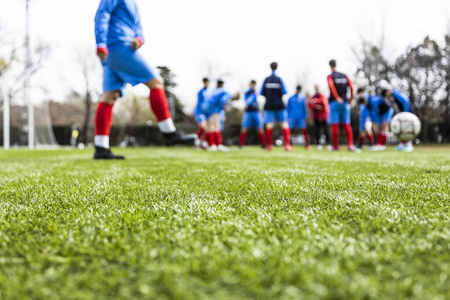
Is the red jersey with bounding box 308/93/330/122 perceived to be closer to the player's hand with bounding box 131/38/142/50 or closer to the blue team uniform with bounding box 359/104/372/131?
the blue team uniform with bounding box 359/104/372/131

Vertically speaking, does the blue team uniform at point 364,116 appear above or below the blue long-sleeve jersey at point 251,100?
below

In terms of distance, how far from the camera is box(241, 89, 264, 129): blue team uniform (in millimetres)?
12464

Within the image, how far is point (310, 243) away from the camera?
102 cm

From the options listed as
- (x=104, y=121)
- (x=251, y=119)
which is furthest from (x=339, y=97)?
(x=104, y=121)

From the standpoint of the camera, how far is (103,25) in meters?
4.33

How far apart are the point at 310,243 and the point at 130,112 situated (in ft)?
151

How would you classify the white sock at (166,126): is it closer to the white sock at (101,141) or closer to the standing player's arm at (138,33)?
the white sock at (101,141)

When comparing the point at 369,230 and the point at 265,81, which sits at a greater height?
the point at 265,81

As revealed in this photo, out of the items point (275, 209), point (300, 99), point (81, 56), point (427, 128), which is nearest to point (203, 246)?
point (275, 209)

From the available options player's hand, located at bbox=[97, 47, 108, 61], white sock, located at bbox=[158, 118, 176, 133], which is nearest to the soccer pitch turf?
player's hand, located at bbox=[97, 47, 108, 61]

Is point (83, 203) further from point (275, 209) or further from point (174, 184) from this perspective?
point (275, 209)

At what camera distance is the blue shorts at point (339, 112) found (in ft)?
29.7

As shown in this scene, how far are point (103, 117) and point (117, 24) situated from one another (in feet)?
4.18

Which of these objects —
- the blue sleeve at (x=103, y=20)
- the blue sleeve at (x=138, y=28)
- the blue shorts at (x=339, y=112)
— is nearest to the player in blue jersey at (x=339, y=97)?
the blue shorts at (x=339, y=112)
